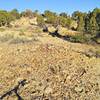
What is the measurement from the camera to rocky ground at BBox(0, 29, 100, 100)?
888 inches

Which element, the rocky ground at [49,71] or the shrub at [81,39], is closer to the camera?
the rocky ground at [49,71]

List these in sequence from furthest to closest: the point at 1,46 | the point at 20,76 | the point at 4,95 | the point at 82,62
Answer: the point at 1,46 < the point at 82,62 < the point at 20,76 < the point at 4,95

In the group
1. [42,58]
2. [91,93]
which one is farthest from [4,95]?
[42,58]

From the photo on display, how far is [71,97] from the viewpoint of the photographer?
71.0ft

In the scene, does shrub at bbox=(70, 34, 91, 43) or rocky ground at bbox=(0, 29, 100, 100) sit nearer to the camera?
rocky ground at bbox=(0, 29, 100, 100)

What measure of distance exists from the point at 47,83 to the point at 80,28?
2569 centimetres

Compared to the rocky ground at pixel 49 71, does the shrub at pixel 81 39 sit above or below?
above

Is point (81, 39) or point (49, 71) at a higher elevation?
point (81, 39)

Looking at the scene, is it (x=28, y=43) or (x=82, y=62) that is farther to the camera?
(x=28, y=43)

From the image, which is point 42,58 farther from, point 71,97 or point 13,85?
point 71,97

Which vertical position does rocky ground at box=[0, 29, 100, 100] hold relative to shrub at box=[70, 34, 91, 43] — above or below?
below

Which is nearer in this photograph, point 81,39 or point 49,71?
point 49,71

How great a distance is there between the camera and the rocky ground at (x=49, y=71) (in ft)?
74.0

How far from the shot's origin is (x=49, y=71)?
27.6 meters
